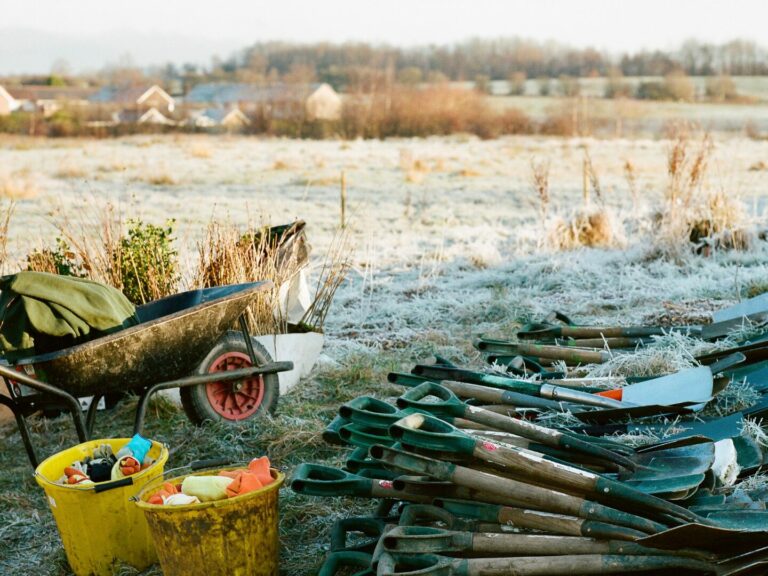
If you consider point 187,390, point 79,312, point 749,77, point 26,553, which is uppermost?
point 749,77

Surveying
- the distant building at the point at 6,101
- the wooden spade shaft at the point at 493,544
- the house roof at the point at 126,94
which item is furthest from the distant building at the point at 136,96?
the wooden spade shaft at the point at 493,544

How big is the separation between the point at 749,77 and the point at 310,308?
51433 millimetres

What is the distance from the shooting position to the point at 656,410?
3.47m

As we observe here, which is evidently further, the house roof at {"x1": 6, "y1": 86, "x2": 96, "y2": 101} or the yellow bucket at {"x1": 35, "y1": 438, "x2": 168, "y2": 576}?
the house roof at {"x1": 6, "y1": 86, "x2": 96, "y2": 101}

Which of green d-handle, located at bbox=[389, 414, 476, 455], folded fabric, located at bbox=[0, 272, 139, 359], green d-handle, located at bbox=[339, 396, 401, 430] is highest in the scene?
folded fabric, located at bbox=[0, 272, 139, 359]

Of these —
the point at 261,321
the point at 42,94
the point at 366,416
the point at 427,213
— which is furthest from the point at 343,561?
the point at 42,94

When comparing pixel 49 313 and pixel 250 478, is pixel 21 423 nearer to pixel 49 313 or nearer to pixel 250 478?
pixel 49 313

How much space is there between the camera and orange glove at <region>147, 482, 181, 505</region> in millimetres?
2805

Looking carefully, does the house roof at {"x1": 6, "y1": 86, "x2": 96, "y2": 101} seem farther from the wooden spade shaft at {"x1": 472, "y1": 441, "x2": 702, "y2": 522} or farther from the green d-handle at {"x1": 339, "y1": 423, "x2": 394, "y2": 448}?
the wooden spade shaft at {"x1": 472, "y1": 441, "x2": 702, "y2": 522}

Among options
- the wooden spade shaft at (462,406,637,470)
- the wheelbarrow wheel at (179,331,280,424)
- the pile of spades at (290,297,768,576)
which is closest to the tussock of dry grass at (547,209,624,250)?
the wheelbarrow wheel at (179,331,280,424)

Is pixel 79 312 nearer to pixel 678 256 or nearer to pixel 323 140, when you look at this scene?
pixel 678 256

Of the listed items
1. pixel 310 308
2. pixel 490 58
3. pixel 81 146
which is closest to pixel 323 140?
pixel 81 146

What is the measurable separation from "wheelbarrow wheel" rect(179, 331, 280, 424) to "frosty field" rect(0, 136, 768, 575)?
107mm

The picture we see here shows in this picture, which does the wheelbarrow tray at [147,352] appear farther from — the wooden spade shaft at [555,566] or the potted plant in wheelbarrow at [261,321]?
the wooden spade shaft at [555,566]
